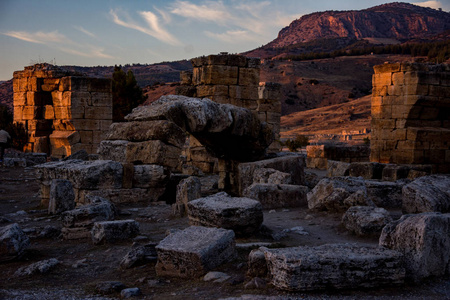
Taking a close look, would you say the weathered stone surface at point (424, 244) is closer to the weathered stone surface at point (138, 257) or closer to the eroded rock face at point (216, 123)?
the weathered stone surface at point (138, 257)

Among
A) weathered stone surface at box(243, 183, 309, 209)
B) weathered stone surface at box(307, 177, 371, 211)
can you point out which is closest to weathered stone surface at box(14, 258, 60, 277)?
weathered stone surface at box(243, 183, 309, 209)

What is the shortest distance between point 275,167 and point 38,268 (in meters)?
4.94

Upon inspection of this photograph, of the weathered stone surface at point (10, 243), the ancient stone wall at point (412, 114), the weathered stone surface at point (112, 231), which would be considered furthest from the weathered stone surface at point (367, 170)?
the weathered stone surface at point (10, 243)

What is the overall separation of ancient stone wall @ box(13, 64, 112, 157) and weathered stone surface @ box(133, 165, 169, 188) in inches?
364

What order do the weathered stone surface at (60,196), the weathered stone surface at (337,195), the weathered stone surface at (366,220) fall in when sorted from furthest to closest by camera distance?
the weathered stone surface at (60,196) < the weathered stone surface at (337,195) < the weathered stone surface at (366,220)

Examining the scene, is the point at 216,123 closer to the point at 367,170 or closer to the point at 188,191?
the point at 188,191

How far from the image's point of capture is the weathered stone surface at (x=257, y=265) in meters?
3.43

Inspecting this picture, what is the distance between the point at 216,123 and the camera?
7516mm

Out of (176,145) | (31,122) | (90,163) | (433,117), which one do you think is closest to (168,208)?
(176,145)

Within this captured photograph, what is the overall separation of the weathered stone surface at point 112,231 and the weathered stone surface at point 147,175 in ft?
7.12

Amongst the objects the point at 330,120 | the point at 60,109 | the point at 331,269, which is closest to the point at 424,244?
the point at 331,269

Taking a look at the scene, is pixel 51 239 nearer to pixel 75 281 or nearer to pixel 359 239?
pixel 75 281

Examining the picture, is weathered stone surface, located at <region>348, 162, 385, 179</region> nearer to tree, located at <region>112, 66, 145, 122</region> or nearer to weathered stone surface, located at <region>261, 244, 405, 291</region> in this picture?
weathered stone surface, located at <region>261, 244, 405, 291</region>

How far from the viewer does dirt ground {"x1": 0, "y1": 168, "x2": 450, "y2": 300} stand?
3168mm
